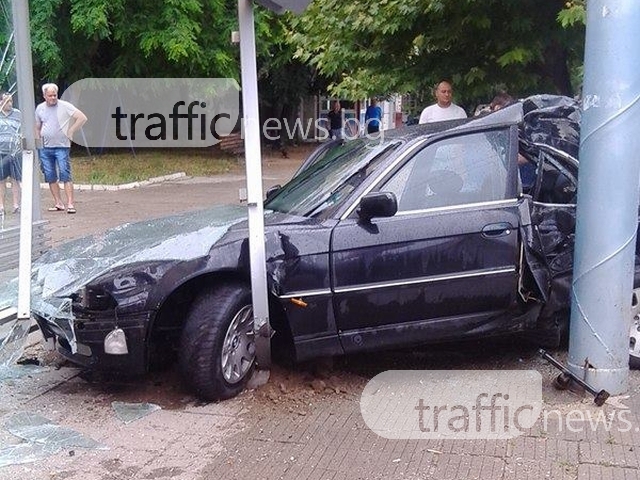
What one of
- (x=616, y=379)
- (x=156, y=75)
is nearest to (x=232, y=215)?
(x=616, y=379)

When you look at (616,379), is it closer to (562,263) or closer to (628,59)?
(562,263)

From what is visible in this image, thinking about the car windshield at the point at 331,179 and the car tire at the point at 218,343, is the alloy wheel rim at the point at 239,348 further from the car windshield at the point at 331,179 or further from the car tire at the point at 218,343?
the car windshield at the point at 331,179

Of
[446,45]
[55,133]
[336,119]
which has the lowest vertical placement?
[55,133]

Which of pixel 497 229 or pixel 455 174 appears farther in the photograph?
pixel 455 174

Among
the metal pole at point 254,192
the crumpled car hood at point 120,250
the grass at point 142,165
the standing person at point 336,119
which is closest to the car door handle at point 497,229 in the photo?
the metal pole at point 254,192

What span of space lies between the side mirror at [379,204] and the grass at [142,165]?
11.9 meters

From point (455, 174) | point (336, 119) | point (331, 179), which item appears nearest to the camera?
point (455, 174)

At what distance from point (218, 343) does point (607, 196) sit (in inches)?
98.5

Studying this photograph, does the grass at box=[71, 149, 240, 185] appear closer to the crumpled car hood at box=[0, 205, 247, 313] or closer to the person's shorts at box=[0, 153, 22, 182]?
the person's shorts at box=[0, 153, 22, 182]

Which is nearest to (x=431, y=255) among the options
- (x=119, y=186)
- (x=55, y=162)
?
(x=55, y=162)

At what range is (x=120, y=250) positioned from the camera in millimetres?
5082

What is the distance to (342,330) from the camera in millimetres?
4879

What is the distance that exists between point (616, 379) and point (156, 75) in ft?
62.2

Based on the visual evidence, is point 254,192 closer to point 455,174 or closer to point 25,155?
point 455,174
